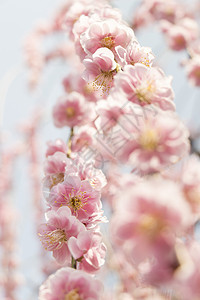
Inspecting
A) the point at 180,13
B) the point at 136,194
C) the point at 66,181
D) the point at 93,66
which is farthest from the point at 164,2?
the point at 136,194

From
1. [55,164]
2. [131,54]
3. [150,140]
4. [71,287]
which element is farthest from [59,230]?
[131,54]

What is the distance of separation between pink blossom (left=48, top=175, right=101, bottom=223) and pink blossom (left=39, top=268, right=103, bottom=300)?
19cm

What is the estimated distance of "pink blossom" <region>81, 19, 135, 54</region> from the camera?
3.41ft

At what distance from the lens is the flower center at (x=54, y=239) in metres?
0.99

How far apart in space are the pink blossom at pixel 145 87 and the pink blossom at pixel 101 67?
149 mm

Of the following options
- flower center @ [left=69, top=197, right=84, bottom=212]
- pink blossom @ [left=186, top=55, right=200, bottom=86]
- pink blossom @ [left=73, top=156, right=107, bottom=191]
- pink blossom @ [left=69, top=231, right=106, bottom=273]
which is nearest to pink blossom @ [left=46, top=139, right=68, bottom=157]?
pink blossom @ [left=73, top=156, right=107, bottom=191]

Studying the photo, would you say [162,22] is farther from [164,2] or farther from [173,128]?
[173,128]

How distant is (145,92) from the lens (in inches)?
31.8

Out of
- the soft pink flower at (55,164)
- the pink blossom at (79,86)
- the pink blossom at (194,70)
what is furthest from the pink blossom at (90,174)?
the pink blossom at (194,70)

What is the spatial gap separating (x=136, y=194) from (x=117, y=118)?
0.93 ft

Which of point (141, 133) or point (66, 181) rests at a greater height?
point (141, 133)

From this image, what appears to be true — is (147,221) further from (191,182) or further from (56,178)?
(56,178)

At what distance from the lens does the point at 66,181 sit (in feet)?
3.29

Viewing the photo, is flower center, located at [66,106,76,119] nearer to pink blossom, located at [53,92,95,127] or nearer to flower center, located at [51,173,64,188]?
pink blossom, located at [53,92,95,127]
